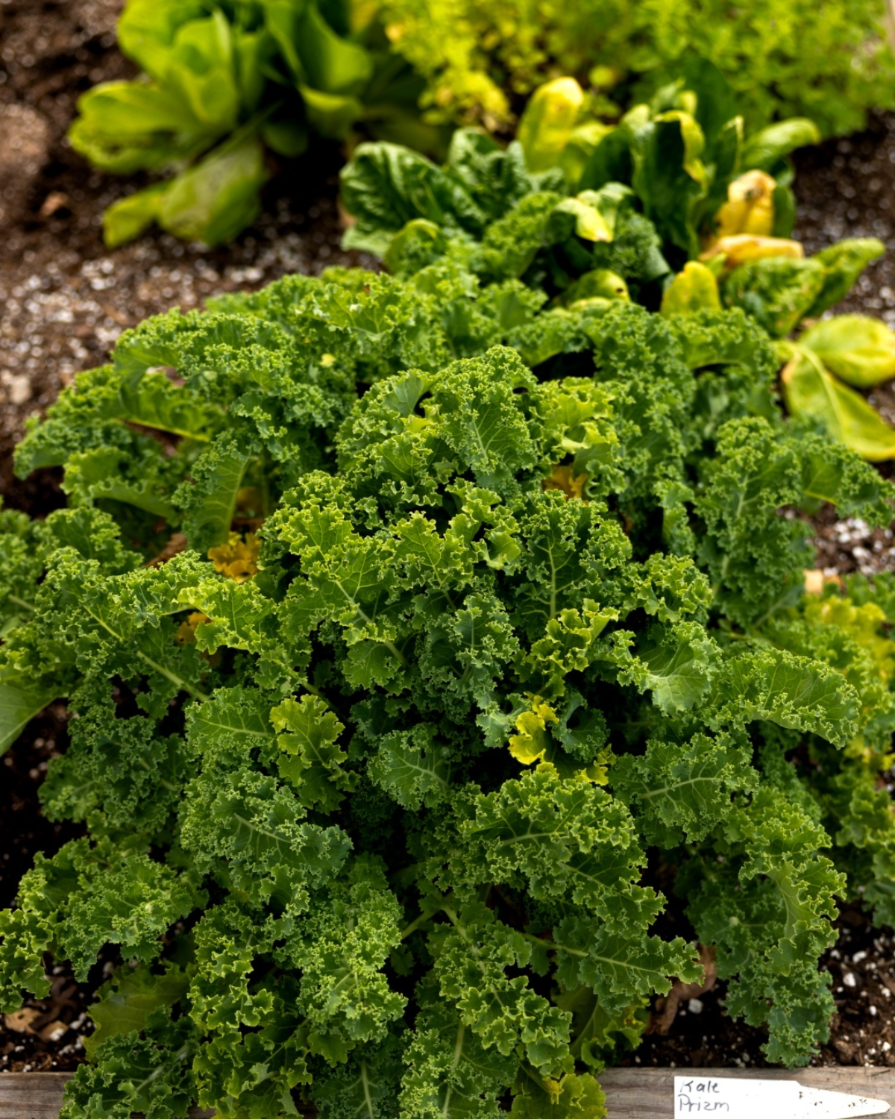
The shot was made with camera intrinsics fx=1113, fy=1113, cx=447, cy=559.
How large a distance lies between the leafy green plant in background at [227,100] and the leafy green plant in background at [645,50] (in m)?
0.21

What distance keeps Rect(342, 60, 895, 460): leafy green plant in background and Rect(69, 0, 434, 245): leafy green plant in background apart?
0.87 m

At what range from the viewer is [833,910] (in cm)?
236

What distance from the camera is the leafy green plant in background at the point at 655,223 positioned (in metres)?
3.32

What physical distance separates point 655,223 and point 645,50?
3.47 feet


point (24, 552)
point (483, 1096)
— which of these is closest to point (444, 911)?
point (483, 1096)

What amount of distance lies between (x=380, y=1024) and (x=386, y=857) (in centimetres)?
49

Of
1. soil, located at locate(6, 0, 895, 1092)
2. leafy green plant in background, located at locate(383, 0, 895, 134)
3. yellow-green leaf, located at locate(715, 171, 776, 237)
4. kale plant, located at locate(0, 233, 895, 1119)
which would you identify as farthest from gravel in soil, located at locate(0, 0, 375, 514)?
yellow-green leaf, located at locate(715, 171, 776, 237)

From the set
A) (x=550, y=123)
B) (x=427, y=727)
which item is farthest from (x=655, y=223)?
(x=427, y=727)

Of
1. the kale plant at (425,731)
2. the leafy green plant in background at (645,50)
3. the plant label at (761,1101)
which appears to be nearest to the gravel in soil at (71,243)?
the leafy green plant in background at (645,50)

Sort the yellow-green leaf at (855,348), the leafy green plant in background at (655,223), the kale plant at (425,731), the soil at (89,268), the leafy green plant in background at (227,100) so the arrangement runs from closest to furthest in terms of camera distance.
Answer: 1. the kale plant at (425,731)
2. the soil at (89,268)
3. the leafy green plant in background at (655,223)
4. the yellow-green leaf at (855,348)
5. the leafy green plant in background at (227,100)

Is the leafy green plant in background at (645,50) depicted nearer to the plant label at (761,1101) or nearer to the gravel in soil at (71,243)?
the gravel in soil at (71,243)

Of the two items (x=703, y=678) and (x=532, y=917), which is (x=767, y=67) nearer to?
(x=703, y=678)

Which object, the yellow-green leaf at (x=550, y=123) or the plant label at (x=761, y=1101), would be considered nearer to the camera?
the plant label at (x=761, y=1101)

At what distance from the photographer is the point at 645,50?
167 inches
